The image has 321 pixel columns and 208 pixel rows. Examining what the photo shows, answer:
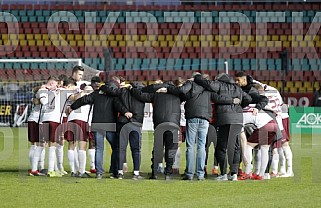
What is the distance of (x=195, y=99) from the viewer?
550 inches

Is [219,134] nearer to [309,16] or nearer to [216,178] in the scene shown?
[216,178]

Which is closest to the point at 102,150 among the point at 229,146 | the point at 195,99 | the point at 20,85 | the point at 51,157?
Answer: the point at 51,157

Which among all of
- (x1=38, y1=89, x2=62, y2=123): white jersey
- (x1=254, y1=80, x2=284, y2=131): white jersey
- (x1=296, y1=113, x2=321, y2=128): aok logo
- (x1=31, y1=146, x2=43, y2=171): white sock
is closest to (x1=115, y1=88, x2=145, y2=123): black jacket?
(x1=38, y1=89, x2=62, y2=123): white jersey

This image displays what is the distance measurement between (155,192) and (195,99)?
2.38 m

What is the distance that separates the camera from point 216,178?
46.2ft

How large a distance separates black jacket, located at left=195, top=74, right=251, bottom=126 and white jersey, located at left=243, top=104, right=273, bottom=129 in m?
0.40

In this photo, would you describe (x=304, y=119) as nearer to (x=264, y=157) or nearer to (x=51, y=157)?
(x=264, y=157)

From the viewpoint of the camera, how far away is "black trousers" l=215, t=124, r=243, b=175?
1381cm

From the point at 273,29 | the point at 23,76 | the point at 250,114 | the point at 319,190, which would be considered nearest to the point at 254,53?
the point at 273,29

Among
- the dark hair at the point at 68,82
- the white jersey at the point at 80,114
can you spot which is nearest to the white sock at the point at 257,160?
the white jersey at the point at 80,114

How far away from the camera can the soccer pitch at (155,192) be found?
10922 mm

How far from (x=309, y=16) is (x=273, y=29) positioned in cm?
154

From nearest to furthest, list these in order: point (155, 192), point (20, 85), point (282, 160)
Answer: point (155, 192), point (282, 160), point (20, 85)

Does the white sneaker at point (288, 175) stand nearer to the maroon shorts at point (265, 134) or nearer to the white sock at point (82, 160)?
the maroon shorts at point (265, 134)
